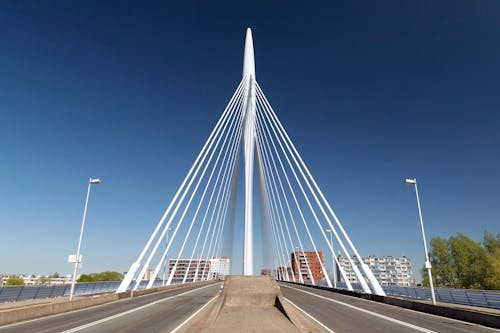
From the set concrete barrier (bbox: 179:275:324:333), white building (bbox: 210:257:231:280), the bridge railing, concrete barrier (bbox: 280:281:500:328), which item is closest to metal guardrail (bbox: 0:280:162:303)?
concrete barrier (bbox: 179:275:324:333)

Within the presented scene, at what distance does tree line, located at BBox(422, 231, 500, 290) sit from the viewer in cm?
4659

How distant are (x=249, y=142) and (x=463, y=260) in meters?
44.9

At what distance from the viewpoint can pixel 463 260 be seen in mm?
50406

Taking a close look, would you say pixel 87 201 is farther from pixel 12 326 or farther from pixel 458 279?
pixel 458 279

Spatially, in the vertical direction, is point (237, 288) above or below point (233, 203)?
below

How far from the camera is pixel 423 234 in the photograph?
16906 mm

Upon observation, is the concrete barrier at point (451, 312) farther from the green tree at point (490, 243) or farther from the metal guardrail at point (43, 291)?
the green tree at point (490, 243)

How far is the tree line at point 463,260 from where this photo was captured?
46.6 m

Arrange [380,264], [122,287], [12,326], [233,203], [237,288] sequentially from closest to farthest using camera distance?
[12,326], [237,288], [122,287], [233,203], [380,264]

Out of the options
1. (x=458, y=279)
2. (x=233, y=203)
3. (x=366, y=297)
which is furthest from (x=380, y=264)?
(x=366, y=297)

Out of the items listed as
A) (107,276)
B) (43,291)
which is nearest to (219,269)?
(107,276)

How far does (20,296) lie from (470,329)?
24812 mm

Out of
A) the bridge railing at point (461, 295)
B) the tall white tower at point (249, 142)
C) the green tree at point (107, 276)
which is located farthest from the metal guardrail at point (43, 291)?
the green tree at point (107, 276)

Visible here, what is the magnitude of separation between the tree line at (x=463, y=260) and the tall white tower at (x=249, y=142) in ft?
125
